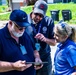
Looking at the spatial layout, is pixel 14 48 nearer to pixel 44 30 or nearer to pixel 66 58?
pixel 66 58

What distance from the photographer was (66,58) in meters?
3.80

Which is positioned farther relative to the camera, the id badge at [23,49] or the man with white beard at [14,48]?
the id badge at [23,49]

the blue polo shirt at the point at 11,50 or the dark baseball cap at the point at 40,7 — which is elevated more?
the dark baseball cap at the point at 40,7

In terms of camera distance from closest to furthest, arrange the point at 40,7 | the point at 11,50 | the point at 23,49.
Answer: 1. the point at 11,50
2. the point at 23,49
3. the point at 40,7

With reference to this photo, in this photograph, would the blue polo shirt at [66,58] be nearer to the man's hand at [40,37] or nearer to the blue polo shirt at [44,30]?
the man's hand at [40,37]

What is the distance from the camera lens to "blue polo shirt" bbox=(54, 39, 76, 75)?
3.73 meters

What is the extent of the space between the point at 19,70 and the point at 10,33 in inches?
18.6

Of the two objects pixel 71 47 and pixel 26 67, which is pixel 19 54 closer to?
pixel 26 67

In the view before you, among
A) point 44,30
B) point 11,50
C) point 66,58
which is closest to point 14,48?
point 11,50

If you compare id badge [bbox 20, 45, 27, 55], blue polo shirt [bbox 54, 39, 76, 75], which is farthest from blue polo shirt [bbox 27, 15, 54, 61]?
id badge [bbox 20, 45, 27, 55]

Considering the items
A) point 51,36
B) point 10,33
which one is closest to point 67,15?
point 51,36

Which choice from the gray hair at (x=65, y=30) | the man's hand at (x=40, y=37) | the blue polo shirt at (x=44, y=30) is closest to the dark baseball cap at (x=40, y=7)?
the blue polo shirt at (x=44, y=30)

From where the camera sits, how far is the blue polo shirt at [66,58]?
12.2 ft

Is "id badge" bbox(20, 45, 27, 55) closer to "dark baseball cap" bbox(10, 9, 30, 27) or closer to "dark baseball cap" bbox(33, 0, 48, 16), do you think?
"dark baseball cap" bbox(10, 9, 30, 27)
